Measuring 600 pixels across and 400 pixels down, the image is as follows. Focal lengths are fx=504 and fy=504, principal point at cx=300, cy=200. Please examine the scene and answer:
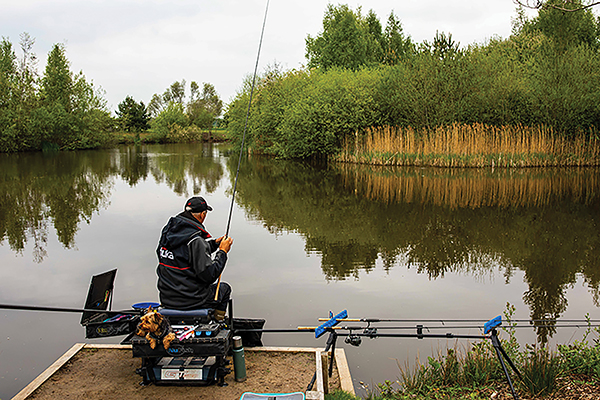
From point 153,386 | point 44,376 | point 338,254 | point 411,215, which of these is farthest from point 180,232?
point 411,215

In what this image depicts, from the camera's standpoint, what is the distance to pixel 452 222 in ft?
34.9

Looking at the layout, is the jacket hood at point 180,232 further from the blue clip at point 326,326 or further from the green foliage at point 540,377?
the green foliage at point 540,377

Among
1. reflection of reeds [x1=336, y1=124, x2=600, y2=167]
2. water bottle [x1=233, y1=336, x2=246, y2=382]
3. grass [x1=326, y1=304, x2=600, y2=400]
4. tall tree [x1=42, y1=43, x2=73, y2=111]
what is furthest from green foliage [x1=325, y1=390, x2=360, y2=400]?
tall tree [x1=42, y1=43, x2=73, y2=111]

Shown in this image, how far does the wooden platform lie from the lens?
148 inches

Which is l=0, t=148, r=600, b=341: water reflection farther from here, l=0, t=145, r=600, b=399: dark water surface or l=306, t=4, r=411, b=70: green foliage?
l=306, t=4, r=411, b=70: green foliage

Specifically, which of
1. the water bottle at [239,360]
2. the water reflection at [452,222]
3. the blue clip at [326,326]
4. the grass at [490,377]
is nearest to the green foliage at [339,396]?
the grass at [490,377]

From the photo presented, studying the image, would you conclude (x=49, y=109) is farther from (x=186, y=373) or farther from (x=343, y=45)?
(x=186, y=373)

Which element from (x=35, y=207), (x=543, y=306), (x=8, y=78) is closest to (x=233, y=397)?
(x=543, y=306)

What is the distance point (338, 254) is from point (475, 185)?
9.42m

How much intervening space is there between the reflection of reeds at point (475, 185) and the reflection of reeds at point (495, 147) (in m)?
0.92

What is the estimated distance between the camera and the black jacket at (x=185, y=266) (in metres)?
3.84

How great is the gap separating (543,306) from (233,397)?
4.00 metres

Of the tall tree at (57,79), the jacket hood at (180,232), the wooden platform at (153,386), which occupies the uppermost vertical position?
the tall tree at (57,79)

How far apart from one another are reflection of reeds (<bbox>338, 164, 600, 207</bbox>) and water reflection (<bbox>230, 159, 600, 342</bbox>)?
0.10 ft
